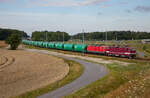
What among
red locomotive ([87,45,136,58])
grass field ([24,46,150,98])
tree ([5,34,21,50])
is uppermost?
tree ([5,34,21,50])

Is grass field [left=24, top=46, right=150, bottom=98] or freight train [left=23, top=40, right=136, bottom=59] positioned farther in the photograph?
freight train [left=23, top=40, right=136, bottom=59]

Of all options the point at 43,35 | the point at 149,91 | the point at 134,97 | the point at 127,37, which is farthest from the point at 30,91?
the point at 43,35

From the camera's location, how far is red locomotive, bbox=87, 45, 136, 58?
135ft

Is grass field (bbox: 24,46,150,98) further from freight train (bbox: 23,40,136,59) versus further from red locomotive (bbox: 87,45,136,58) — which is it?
freight train (bbox: 23,40,136,59)

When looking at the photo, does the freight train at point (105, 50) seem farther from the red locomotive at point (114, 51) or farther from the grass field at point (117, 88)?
the grass field at point (117, 88)

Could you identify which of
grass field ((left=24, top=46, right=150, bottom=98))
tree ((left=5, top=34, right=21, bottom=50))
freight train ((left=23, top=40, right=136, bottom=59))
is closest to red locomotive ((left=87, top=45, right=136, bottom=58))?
freight train ((left=23, top=40, right=136, bottom=59))

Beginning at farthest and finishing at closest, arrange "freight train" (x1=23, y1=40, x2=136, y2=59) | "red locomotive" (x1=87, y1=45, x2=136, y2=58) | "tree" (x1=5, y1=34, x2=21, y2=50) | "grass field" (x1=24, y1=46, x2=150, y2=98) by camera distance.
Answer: "tree" (x1=5, y1=34, x2=21, y2=50) → "freight train" (x1=23, y1=40, x2=136, y2=59) → "red locomotive" (x1=87, y1=45, x2=136, y2=58) → "grass field" (x1=24, y1=46, x2=150, y2=98)

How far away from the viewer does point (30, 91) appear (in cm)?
1830

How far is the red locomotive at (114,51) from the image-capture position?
41000mm

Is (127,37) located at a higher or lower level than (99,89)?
higher

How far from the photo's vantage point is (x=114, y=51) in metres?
45.6

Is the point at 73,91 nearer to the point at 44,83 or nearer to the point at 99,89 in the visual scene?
the point at 99,89

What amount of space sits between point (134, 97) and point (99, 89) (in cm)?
613

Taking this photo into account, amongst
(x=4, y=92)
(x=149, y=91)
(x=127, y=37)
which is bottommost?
(x=4, y=92)
